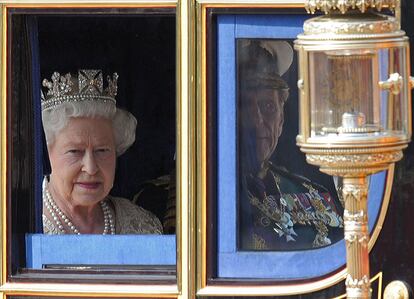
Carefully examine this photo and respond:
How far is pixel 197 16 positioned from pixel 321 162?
2.27ft

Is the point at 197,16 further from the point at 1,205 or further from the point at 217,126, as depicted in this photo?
Answer: the point at 1,205

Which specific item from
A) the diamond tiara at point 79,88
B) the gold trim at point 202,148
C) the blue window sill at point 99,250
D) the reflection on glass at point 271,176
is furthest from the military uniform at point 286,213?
the diamond tiara at point 79,88

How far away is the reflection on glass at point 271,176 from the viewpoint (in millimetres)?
5508

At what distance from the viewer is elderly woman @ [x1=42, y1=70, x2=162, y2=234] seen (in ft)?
18.8

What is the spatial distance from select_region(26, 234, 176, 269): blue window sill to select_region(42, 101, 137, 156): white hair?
266mm

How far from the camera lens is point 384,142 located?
5020 millimetres

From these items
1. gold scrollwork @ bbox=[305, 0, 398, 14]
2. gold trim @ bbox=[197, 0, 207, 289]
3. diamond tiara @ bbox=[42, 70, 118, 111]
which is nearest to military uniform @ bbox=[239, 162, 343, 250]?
gold trim @ bbox=[197, 0, 207, 289]

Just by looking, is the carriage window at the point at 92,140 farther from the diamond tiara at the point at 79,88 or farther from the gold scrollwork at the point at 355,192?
the gold scrollwork at the point at 355,192

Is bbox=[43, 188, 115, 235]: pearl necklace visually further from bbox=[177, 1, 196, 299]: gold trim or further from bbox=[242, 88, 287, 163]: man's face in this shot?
bbox=[242, 88, 287, 163]: man's face

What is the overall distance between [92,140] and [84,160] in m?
0.06

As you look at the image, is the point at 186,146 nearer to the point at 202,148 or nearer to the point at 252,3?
the point at 202,148

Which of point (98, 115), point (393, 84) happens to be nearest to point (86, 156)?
point (98, 115)

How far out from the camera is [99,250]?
566cm

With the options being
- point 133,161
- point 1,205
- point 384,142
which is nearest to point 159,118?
point 133,161
